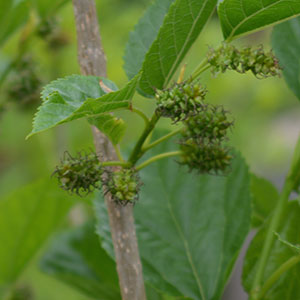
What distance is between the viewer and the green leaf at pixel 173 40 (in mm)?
687

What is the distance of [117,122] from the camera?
71 centimetres

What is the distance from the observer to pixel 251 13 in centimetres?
70

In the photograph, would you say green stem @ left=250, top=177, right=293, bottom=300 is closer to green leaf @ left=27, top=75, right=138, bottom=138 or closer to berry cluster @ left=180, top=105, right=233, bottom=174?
berry cluster @ left=180, top=105, right=233, bottom=174

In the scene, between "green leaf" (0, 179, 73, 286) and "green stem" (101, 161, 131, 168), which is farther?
"green leaf" (0, 179, 73, 286)

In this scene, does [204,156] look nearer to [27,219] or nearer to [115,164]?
[115,164]

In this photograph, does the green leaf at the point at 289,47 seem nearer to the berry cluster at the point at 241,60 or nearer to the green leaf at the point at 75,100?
the berry cluster at the point at 241,60

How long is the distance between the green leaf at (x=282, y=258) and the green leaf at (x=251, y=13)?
1.06 feet

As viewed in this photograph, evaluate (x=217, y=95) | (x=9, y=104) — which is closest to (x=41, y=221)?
(x=9, y=104)

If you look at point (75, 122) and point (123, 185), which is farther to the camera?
point (75, 122)

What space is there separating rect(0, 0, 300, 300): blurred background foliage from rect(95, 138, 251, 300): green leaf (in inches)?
17.4

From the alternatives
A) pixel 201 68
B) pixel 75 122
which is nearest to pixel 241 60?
pixel 201 68

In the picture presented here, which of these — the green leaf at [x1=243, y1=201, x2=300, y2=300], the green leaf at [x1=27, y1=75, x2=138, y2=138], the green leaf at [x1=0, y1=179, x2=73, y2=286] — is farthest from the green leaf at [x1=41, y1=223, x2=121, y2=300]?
the green leaf at [x1=27, y1=75, x2=138, y2=138]

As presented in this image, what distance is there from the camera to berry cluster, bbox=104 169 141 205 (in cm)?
69

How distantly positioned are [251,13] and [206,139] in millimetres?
169
